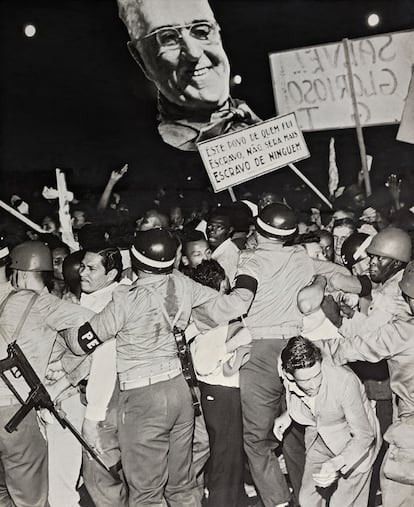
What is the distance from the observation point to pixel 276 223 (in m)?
4.16

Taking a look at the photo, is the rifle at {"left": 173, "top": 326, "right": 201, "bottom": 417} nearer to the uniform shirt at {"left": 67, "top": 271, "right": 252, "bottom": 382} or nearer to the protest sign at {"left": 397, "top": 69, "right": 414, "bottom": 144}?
the uniform shirt at {"left": 67, "top": 271, "right": 252, "bottom": 382}

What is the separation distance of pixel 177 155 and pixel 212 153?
0.98 ft

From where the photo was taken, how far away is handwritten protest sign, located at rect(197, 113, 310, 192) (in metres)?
4.71

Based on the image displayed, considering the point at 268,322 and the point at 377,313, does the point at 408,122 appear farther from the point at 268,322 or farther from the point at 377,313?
the point at 268,322

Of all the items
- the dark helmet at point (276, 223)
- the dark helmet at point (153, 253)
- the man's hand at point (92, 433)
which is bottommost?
the man's hand at point (92, 433)

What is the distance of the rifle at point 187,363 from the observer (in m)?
3.85

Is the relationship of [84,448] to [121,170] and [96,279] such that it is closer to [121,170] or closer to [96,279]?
[96,279]

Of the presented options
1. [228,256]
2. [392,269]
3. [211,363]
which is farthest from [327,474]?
[228,256]

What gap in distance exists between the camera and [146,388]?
12.1 feet

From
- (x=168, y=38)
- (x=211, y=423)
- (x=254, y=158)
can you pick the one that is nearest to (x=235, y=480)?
(x=211, y=423)

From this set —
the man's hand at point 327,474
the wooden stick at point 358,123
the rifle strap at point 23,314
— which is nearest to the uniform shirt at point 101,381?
the rifle strap at point 23,314

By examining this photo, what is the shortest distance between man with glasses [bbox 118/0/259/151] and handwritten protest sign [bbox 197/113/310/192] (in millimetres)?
106

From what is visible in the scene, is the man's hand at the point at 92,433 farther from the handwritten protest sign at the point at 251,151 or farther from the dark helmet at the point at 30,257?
the handwritten protest sign at the point at 251,151

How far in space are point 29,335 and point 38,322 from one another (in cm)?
10
